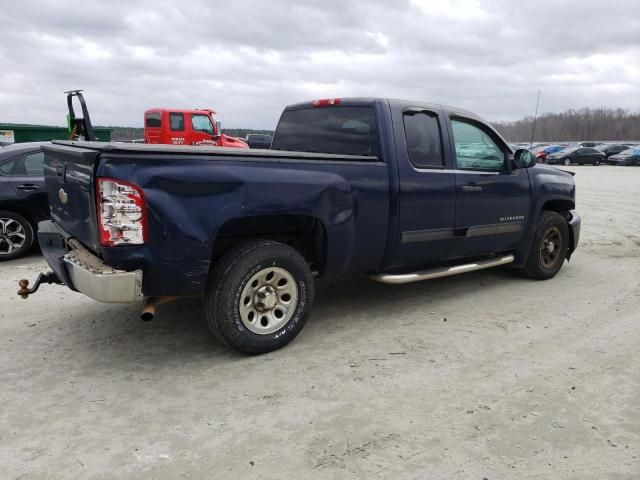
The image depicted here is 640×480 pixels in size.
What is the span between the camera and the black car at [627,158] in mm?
36938

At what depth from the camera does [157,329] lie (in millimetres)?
4363

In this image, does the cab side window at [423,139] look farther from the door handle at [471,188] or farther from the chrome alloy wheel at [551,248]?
the chrome alloy wheel at [551,248]

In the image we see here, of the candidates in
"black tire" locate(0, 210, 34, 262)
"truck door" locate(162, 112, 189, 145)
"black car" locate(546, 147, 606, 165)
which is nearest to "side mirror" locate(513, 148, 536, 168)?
"black tire" locate(0, 210, 34, 262)

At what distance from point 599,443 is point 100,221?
9.93 ft

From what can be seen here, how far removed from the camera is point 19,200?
6.80 m

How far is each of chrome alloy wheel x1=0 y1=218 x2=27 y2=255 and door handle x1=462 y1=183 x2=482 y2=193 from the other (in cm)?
548

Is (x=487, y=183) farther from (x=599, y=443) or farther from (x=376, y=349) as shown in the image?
(x=599, y=443)

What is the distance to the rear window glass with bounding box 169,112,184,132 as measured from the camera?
1855 cm

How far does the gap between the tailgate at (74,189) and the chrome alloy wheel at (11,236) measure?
2.98m

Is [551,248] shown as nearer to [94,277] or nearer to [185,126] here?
[94,277]

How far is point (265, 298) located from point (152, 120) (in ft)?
55.1

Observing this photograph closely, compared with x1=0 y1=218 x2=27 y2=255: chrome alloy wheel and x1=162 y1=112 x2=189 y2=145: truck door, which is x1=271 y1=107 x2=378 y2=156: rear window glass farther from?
x1=162 y1=112 x2=189 y2=145: truck door

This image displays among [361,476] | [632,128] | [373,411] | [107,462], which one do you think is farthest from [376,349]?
[632,128]

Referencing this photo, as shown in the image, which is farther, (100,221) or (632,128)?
(632,128)
